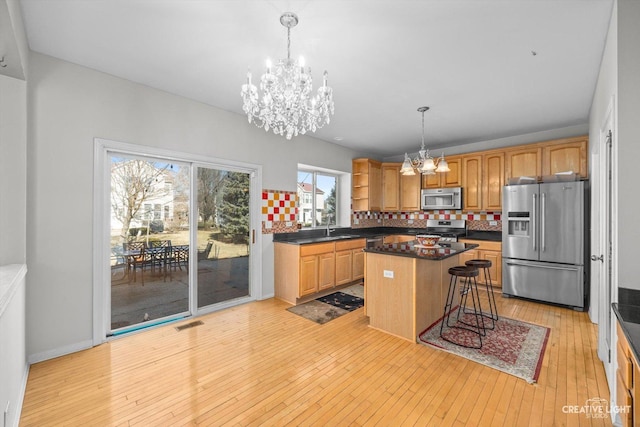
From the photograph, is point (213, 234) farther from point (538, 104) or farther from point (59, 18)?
point (538, 104)

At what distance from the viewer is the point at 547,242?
387cm

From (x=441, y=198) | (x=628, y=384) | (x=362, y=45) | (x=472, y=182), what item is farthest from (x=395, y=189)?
(x=628, y=384)

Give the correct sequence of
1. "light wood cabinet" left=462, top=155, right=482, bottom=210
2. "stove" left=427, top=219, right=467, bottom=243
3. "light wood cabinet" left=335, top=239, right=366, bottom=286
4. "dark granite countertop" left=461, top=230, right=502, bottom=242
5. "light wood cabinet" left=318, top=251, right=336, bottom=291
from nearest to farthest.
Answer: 1. "light wood cabinet" left=318, top=251, right=336, bottom=291
2. "light wood cabinet" left=335, top=239, right=366, bottom=286
3. "dark granite countertop" left=461, top=230, right=502, bottom=242
4. "light wood cabinet" left=462, top=155, right=482, bottom=210
5. "stove" left=427, top=219, right=467, bottom=243

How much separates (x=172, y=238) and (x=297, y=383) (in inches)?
89.2

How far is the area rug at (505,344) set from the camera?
234 centimetres

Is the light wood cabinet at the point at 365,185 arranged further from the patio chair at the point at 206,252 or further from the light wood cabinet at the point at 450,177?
the patio chair at the point at 206,252

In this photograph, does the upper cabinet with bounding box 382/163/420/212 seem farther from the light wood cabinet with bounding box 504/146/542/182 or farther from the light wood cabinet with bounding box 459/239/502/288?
the light wood cabinet with bounding box 504/146/542/182

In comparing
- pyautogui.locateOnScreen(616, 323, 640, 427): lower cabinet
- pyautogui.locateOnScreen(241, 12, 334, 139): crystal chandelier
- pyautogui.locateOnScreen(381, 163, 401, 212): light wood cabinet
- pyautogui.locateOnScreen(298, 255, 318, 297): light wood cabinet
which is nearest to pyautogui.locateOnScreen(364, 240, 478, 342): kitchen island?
pyautogui.locateOnScreen(298, 255, 318, 297): light wood cabinet

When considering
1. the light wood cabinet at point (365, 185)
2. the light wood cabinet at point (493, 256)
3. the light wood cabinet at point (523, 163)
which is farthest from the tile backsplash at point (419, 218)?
the light wood cabinet at point (523, 163)

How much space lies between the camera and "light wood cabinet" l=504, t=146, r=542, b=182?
435 centimetres

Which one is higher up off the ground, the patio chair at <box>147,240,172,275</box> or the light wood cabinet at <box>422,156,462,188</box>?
the light wood cabinet at <box>422,156,462,188</box>

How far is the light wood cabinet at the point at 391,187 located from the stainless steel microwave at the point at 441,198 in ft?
1.79

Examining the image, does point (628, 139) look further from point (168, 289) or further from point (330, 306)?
point (168, 289)

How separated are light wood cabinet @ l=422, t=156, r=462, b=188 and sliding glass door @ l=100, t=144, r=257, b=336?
3665mm
